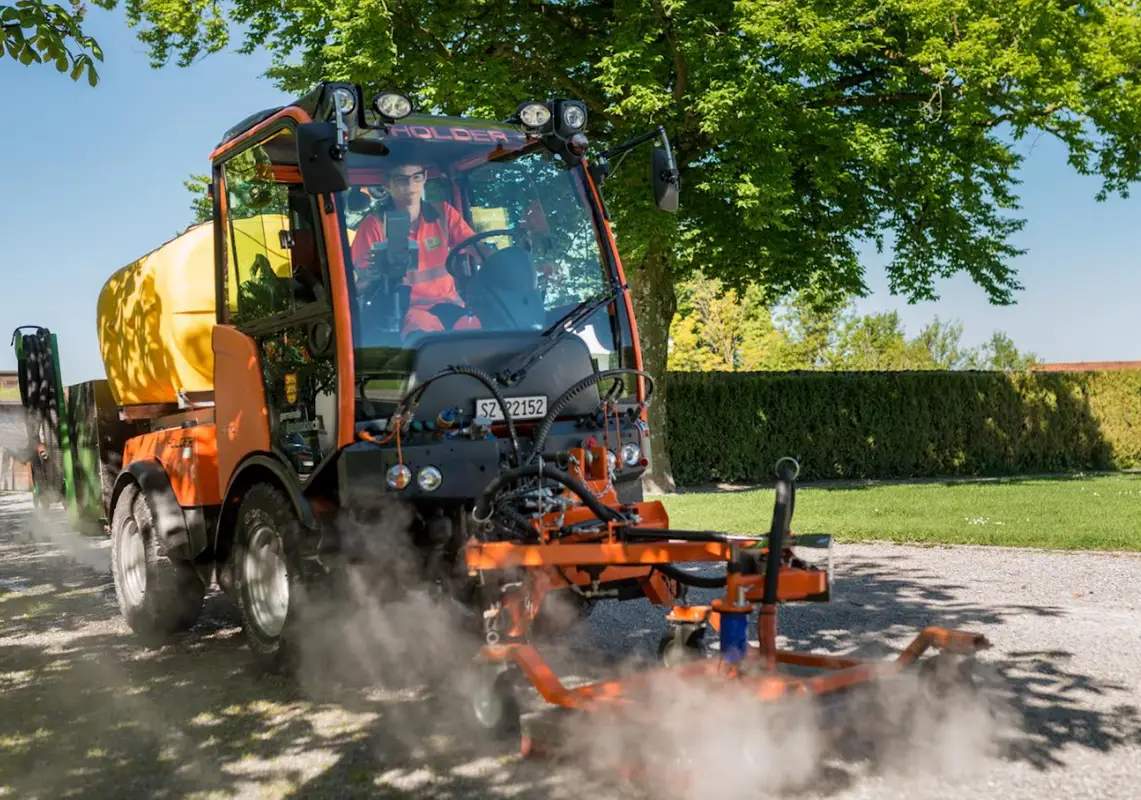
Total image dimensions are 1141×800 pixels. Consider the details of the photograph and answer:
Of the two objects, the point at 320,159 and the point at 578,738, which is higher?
the point at 320,159

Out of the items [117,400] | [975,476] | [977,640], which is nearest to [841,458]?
[975,476]

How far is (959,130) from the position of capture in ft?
58.0

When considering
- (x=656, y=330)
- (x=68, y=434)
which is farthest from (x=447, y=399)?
(x=656, y=330)

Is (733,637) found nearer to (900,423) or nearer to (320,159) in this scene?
(320,159)

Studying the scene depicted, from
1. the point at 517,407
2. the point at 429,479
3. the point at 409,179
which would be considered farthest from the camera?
the point at 409,179

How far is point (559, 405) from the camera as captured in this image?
559 centimetres

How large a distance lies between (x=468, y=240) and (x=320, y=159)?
3.37ft

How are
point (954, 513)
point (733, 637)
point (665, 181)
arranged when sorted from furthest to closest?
point (954, 513) < point (665, 181) < point (733, 637)

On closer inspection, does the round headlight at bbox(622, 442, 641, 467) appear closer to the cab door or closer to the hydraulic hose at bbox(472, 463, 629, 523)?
the hydraulic hose at bbox(472, 463, 629, 523)

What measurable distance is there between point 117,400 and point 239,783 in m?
4.64

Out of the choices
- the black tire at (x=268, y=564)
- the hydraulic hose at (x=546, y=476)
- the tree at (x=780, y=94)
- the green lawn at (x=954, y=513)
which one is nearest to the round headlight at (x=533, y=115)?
the hydraulic hose at (x=546, y=476)

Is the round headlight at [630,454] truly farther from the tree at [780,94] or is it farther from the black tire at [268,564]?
the tree at [780,94]

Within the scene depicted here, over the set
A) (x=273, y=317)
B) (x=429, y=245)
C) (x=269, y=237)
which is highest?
(x=269, y=237)

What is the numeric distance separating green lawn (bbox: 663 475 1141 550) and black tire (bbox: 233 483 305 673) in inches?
262
